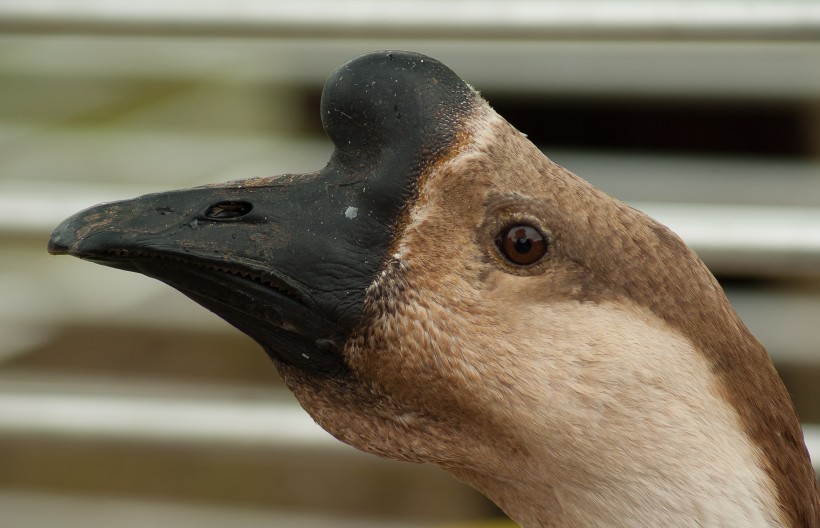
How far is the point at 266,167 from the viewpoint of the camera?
151 inches

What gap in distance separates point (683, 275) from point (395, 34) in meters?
1.42

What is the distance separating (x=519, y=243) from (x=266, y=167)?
2.71 meters

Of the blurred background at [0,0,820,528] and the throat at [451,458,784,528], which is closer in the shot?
the throat at [451,458,784,528]

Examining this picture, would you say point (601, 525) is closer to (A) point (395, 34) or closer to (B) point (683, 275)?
(B) point (683, 275)

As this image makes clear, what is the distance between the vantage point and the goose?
121 cm

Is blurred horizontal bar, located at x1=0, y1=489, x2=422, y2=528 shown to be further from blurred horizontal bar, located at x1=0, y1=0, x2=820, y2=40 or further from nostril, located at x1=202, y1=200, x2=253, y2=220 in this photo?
nostril, located at x1=202, y1=200, x2=253, y2=220

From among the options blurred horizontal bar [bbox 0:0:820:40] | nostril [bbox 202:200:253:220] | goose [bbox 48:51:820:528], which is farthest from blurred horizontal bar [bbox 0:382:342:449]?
nostril [bbox 202:200:253:220]

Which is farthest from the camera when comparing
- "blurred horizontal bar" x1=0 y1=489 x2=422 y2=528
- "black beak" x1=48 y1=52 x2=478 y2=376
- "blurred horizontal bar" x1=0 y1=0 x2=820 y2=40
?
"blurred horizontal bar" x1=0 y1=489 x2=422 y2=528

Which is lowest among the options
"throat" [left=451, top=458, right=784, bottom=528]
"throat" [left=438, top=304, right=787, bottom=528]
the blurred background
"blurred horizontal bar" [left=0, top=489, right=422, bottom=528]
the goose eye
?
"throat" [left=451, top=458, right=784, bottom=528]

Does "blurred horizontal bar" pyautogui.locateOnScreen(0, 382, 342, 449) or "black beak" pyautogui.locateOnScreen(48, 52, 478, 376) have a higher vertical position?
"blurred horizontal bar" pyautogui.locateOnScreen(0, 382, 342, 449)

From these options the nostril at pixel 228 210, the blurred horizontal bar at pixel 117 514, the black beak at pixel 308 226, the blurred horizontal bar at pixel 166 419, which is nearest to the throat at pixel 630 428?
the black beak at pixel 308 226

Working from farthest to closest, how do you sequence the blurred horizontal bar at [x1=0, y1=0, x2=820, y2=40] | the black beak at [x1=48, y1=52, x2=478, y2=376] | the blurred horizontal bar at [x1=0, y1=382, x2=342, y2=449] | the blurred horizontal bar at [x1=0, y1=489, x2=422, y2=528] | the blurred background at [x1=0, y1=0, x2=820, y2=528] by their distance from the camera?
the blurred horizontal bar at [x1=0, y1=489, x2=422, y2=528] < the blurred horizontal bar at [x1=0, y1=382, x2=342, y2=449] < the blurred background at [x1=0, y1=0, x2=820, y2=528] < the blurred horizontal bar at [x1=0, y1=0, x2=820, y2=40] < the black beak at [x1=48, y1=52, x2=478, y2=376]

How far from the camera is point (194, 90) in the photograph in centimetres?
518

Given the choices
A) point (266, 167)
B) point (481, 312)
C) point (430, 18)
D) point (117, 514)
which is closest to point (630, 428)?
point (481, 312)
